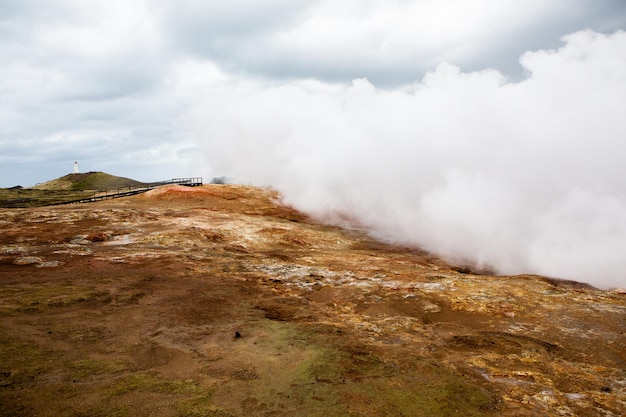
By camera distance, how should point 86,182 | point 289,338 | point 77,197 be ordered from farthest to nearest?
point 86,182 < point 77,197 < point 289,338

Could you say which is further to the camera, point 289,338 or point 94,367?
point 289,338

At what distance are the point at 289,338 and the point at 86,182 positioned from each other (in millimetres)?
Answer: 82353

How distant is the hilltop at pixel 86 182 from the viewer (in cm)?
7576

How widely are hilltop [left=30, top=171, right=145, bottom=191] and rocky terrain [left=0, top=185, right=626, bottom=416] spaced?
6690 cm

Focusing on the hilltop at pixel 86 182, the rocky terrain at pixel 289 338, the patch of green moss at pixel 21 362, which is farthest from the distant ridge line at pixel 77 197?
the patch of green moss at pixel 21 362

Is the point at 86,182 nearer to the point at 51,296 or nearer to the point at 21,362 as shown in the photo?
the point at 51,296

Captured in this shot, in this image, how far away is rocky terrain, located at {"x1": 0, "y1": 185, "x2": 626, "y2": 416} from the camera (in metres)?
5.73

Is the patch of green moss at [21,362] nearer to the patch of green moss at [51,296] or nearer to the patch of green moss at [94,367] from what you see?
the patch of green moss at [94,367]

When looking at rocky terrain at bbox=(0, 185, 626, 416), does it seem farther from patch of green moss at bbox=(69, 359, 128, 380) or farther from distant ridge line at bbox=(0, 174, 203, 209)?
distant ridge line at bbox=(0, 174, 203, 209)

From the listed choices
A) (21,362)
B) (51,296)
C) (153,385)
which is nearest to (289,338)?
(153,385)

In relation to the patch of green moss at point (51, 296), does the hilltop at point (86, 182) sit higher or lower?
higher

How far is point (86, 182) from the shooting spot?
77438 millimetres

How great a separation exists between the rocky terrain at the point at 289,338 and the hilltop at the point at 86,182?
6690 centimetres

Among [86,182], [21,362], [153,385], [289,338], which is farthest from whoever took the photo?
[86,182]
